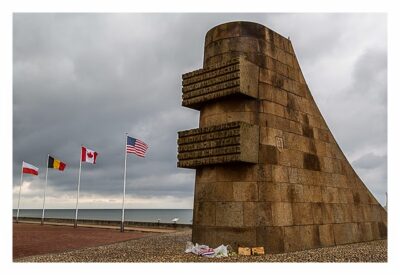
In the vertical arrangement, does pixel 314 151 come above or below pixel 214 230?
above

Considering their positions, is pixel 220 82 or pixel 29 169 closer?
pixel 220 82

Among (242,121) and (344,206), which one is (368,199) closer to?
(344,206)

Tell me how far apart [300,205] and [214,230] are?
10.7ft

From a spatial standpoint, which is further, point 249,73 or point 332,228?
point 332,228

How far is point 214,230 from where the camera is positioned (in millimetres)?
12555

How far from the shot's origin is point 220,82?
13.3 m

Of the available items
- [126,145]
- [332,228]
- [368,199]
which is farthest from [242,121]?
[126,145]

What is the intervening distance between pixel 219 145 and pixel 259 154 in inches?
56.8

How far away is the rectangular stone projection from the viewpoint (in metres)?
12.1

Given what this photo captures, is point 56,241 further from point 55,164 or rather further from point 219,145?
point 55,164

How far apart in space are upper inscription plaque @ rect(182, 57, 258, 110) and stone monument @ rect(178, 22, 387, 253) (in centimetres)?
4

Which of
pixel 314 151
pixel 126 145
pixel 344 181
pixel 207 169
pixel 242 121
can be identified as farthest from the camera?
pixel 126 145

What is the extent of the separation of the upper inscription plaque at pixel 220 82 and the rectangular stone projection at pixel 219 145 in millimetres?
1262

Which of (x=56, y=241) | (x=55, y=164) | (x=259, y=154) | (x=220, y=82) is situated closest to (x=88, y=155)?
(x=55, y=164)
